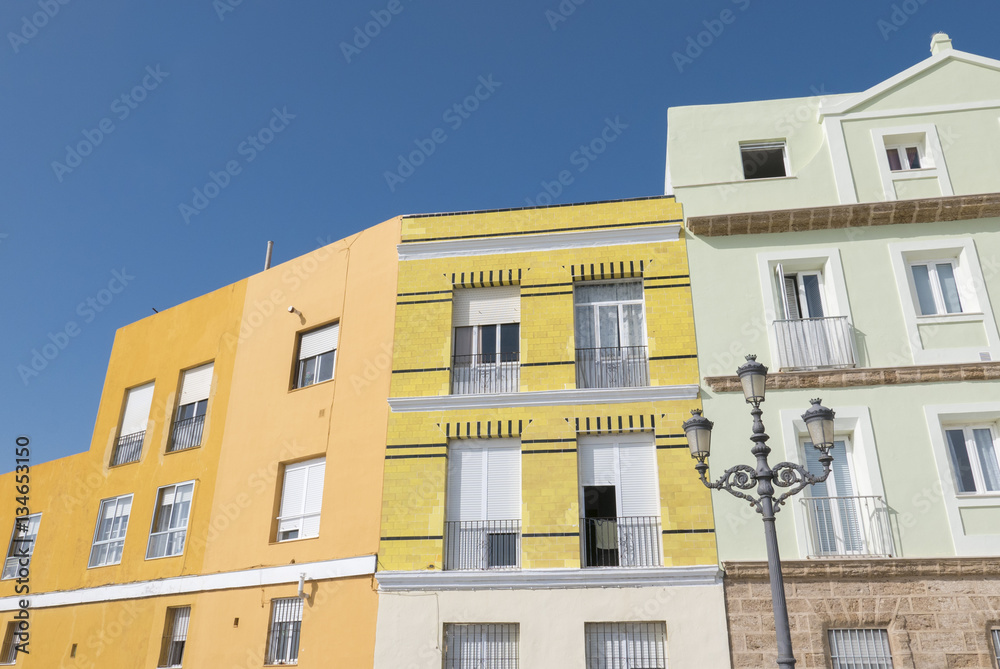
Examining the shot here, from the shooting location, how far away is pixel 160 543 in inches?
656

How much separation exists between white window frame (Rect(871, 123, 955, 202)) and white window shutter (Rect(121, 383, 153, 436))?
631 inches

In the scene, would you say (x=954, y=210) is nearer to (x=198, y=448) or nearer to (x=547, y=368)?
(x=547, y=368)

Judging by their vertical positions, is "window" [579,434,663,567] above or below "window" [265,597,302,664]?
above

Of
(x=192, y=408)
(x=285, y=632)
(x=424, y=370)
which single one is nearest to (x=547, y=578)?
(x=424, y=370)

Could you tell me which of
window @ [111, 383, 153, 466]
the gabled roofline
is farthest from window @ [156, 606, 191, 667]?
the gabled roofline

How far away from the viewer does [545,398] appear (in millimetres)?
13938

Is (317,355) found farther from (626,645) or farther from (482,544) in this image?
(626,645)

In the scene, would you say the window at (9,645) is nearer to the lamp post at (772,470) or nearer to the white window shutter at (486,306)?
the white window shutter at (486,306)

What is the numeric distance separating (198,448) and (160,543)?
6.67ft

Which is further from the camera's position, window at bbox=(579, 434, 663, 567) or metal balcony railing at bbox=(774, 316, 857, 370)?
metal balcony railing at bbox=(774, 316, 857, 370)

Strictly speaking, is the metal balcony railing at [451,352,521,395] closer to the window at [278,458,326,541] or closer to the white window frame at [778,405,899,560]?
the window at [278,458,326,541]

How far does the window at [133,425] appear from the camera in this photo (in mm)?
18391

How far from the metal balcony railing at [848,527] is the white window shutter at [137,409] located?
14.2 meters

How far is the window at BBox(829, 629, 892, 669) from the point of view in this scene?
1151 centimetres
